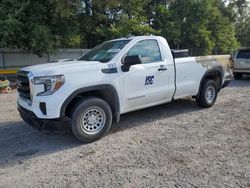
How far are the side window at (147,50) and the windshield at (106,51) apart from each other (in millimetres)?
245

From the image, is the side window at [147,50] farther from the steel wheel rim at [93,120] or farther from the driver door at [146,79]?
the steel wheel rim at [93,120]

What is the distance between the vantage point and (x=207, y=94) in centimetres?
773

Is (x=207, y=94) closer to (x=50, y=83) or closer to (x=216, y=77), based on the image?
(x=216, y=77)

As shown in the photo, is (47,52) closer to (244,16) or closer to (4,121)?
(4,121)

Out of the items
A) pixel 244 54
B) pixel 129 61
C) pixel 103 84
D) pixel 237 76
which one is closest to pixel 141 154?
pixel 103 84

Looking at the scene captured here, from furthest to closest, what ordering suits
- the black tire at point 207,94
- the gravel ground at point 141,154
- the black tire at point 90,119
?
the black tire at point 207,94, the black tire at point 90,119, the gravel ground at point 141,154

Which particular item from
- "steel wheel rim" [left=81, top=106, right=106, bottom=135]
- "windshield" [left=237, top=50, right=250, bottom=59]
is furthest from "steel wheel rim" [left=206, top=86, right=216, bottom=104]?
"windshield" [left=237, top=50, right=250, bottom=59]

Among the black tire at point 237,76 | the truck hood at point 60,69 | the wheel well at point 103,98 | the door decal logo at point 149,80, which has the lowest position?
the black tire at point 237,76

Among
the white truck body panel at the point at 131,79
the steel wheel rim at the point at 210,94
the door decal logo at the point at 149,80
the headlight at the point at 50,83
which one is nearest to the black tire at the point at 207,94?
the steel wheel rim at the point at 210,94

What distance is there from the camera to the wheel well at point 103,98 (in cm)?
534

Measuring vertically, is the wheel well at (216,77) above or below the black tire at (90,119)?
above

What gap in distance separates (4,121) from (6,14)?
8855mm

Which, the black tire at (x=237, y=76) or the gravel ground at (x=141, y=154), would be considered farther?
the black tire at (x=237, y=76)

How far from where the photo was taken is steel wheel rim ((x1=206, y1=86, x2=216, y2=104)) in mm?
7744
